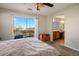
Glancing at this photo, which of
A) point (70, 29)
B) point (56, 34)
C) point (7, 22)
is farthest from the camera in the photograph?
point (56, 34)

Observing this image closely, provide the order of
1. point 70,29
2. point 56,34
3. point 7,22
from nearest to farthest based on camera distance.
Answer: point 7,22
point 70,29
point 56,34

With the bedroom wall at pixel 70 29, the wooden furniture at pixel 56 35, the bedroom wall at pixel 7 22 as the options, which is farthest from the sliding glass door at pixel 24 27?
the wooden furniture at pixel 56 35

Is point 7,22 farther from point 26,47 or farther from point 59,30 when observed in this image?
point 59,30

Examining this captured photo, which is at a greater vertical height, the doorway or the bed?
the doorway

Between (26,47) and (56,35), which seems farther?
(56,35)

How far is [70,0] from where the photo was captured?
727 millimetres

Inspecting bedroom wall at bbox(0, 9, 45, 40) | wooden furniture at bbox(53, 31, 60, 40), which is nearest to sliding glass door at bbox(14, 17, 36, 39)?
bedroom wall at bbox(0, 9, 45, 40)

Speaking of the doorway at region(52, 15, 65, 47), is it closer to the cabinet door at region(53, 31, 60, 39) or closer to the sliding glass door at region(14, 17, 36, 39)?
the cabinet door at region(53, 31, 60, 39)

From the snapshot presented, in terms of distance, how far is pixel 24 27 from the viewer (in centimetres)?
156

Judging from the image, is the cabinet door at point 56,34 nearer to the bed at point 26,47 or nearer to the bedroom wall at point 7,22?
the bed at point 26,47

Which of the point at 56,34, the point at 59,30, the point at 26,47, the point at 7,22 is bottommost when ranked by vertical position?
the point at 26,47

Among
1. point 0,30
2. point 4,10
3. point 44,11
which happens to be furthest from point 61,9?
point 0,30

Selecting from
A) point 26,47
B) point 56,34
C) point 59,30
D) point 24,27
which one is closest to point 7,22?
point 24,27

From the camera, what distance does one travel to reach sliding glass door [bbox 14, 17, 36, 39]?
1.49 metres
